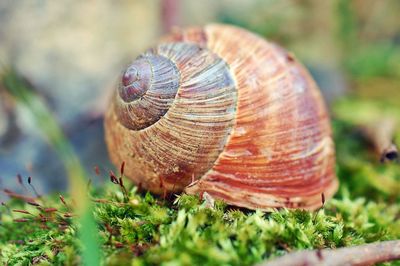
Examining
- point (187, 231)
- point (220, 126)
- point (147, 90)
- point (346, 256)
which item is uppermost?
point (147, 90)

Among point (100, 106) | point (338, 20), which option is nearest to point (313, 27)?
point (338, 20)

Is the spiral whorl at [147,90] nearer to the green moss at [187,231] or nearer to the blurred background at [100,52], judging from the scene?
the green moss at [187,231]

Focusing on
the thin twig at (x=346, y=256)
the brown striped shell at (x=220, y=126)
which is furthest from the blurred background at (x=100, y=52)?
the thin twig at (x=346, y=256)

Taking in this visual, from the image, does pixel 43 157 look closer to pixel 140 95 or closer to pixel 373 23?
pixel 140 95

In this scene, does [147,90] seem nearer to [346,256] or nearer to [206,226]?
[206,226]

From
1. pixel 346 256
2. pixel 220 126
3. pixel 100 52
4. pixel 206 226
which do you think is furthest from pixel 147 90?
pixel 100 52

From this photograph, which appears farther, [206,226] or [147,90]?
[147,90]
